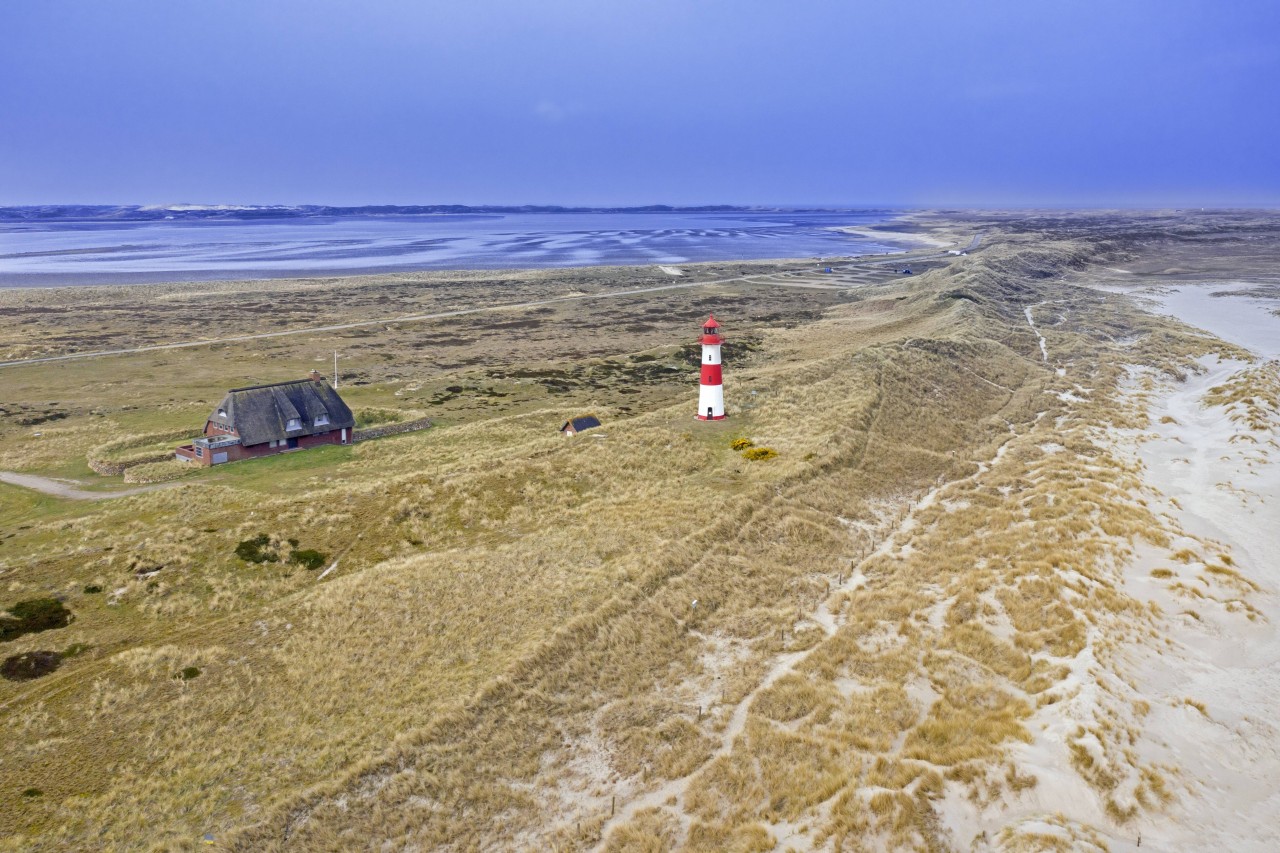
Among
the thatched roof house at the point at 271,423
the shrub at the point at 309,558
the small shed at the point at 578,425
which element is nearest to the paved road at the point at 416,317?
the thatched roof house at the point at 271,423

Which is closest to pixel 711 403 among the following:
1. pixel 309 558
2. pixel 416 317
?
pixel 309 558

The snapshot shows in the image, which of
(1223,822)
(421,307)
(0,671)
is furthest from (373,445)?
(421,307)

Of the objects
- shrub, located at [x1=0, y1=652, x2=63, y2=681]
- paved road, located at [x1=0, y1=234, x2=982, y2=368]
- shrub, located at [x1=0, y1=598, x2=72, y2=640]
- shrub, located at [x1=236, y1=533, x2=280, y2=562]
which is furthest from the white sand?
paved road, located at [x1=0, y1=234, x2=982, y2=368]

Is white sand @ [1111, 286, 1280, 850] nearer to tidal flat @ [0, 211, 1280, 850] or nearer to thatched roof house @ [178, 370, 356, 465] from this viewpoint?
tidal flat @ [0, 211, 1280, 850]

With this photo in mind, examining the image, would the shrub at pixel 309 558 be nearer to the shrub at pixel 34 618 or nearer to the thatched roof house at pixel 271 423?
the shrub at pixel 34 618

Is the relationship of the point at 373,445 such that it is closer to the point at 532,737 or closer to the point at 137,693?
the point at 137,693

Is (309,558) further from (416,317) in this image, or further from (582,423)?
(416,317)
